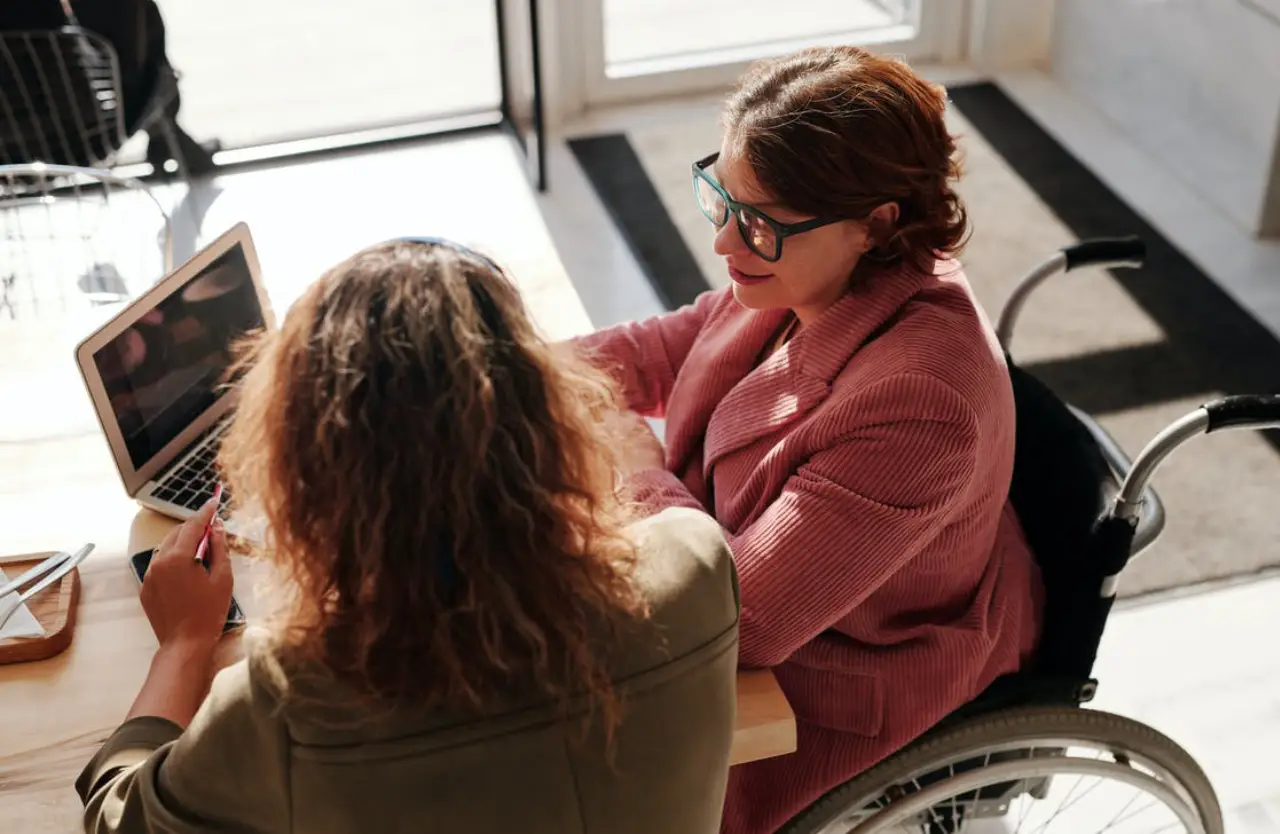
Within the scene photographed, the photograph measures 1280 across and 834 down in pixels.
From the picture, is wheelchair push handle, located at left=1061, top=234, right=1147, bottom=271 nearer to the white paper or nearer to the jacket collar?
the jacket collar

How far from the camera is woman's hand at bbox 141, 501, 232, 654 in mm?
1401

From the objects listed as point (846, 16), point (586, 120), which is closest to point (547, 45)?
point (586, 120)

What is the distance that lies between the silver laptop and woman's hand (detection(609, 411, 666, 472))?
17.6 inches

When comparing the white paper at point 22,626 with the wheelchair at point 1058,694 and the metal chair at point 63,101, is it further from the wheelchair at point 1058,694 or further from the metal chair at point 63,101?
the metal chair at point 63,101

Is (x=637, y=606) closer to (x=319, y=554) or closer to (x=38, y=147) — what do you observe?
(x=319, y=554)

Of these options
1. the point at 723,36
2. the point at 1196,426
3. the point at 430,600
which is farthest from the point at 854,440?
the point at 723,36

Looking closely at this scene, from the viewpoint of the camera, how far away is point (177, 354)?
5.41 feet

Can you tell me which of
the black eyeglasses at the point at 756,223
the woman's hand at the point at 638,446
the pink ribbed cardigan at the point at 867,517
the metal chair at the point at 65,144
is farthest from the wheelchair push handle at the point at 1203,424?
the metal chair at the point at 65,144

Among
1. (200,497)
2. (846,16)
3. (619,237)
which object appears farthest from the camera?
(846,16)

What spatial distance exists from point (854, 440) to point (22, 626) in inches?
33.6

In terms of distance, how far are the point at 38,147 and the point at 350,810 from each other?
7.34 feet

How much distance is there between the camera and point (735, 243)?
155 cm

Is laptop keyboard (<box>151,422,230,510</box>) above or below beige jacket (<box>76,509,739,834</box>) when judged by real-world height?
below

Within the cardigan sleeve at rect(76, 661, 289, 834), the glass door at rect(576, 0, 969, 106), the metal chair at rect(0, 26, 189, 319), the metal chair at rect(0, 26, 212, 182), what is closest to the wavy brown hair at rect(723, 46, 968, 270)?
the cardigan sleeve at rect(76, 661, 289, 834)
